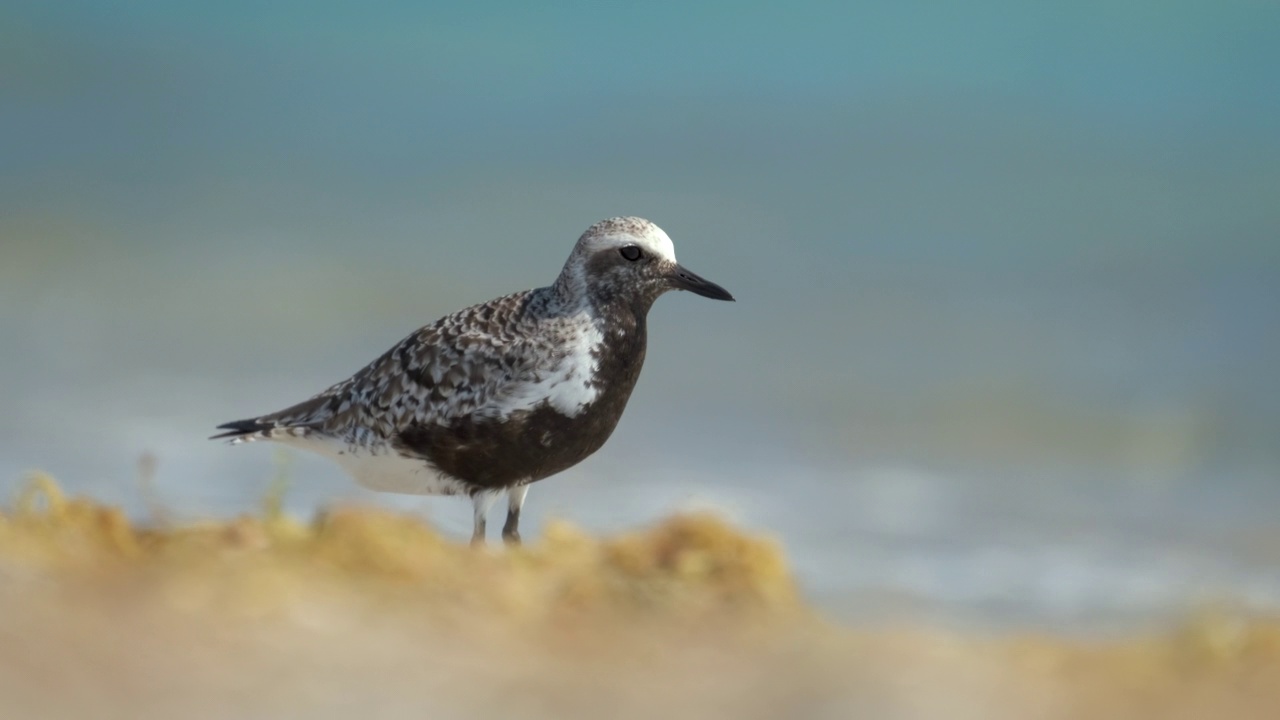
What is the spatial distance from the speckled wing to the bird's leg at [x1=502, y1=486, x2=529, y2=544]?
571 millimetres

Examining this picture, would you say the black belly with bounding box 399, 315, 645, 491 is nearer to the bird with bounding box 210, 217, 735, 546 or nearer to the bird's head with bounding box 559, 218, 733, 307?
the bird with bounding box 210, 217, 735, 546

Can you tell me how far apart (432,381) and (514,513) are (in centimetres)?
86

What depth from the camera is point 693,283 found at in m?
7.63

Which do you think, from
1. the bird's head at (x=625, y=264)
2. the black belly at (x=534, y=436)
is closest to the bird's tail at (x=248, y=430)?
the black belly at (x=534, y=436)

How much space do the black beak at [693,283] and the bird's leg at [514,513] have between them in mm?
1413

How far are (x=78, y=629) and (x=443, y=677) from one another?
36.7 inches

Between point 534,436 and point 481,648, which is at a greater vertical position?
point 534,436

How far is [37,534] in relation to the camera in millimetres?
5367

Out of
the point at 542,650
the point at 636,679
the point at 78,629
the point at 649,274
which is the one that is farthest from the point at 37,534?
the point at 649,274

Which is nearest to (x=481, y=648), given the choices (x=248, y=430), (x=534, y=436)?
(x=534, y=436)

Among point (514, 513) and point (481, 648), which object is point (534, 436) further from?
point (481, 648)

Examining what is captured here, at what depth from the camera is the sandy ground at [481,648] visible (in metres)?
3.36

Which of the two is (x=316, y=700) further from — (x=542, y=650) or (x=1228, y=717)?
(x=1228, y=717)

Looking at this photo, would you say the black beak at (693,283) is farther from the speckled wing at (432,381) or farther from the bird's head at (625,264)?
the speckled wing at (432,381)
